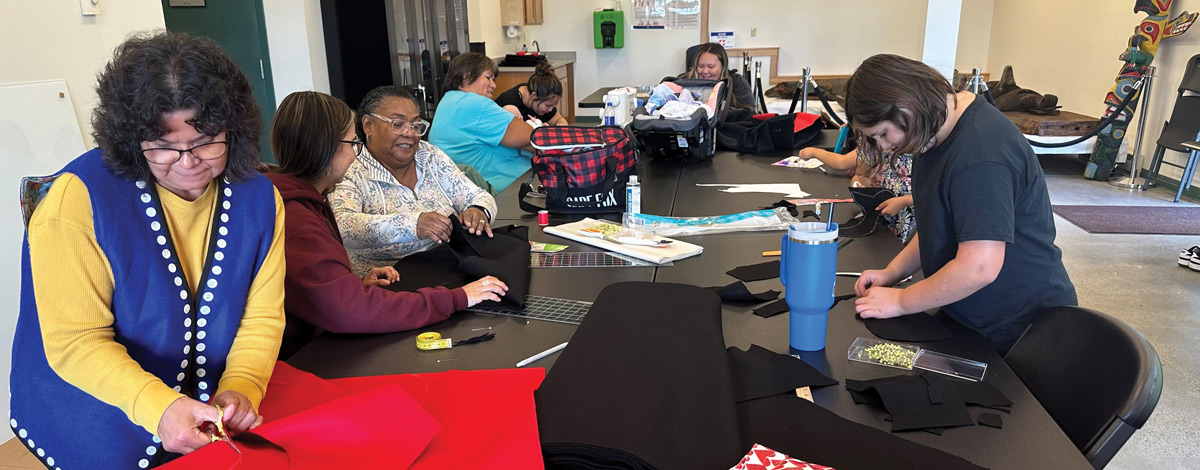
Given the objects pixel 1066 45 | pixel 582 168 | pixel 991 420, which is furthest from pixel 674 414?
pixel 1066 45

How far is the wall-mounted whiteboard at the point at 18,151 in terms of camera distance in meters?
2.41

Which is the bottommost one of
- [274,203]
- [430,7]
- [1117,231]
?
[1117,231]

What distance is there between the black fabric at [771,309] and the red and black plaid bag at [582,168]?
102 centimetres

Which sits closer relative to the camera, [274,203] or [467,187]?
[274,203]

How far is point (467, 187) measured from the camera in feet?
8.49

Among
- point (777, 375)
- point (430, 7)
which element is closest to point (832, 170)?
point (777, 375)

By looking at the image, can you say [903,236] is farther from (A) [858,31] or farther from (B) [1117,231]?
(A) [858,31]

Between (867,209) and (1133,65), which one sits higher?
(1133,65)

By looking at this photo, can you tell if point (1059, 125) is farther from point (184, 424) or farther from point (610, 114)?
point (184, 424)

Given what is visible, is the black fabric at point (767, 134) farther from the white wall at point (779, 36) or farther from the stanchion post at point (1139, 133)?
the white wall at point (779, 36)

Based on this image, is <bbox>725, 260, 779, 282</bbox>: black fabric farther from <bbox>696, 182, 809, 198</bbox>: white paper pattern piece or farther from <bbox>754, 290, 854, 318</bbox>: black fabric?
A: <bbox>696, 182, 809, 198</bbox>: white paper pattern piece

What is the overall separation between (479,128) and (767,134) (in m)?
1.42

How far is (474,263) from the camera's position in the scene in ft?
6.28

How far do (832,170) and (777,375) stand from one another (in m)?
2.17
